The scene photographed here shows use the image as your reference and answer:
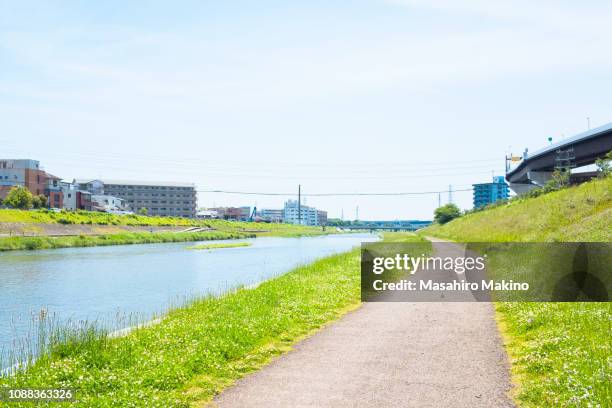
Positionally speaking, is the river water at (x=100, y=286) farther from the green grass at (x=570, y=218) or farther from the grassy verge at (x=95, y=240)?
the green grass at (x=570, y=218)

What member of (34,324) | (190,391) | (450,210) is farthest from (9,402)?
(450,210)

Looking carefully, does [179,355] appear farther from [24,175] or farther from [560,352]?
[24,175]

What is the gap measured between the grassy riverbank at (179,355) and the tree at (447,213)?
11585 centimetres

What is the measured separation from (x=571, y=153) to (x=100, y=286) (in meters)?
55.2

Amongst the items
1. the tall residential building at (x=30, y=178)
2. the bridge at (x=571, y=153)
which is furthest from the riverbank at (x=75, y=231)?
the bridge at (x=571, y=153)

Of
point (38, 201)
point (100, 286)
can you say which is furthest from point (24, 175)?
point (100, 286)

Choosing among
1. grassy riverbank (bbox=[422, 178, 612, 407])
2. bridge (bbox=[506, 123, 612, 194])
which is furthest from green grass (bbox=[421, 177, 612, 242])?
bridge (bbox=[506, 123, 612, 194])

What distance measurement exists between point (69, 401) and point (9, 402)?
850mm

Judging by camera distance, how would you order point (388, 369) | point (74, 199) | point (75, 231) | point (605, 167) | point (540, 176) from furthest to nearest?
point (74, 199)
point (75, 231)
point (540, 176)
point (605, 167)
point (388, 369)

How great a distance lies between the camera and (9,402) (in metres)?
7.82

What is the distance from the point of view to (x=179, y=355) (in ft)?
34.3

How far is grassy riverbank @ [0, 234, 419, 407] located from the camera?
8.65 metres

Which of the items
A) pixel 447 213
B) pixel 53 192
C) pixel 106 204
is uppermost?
pixel 53 192

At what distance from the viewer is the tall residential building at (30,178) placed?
130 m
